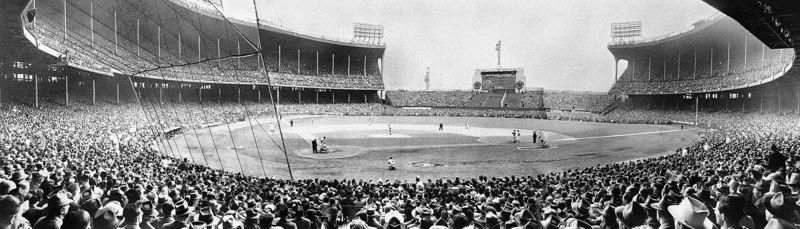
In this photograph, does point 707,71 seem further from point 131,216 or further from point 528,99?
point 131,216

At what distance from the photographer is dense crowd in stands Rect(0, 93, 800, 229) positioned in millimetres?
3783

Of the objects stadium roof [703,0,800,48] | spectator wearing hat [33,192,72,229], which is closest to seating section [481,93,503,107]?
stadium roof [703,0,800,48]

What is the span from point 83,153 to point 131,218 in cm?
1324

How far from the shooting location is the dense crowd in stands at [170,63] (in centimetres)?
3341

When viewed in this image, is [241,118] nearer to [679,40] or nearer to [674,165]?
[674,165]

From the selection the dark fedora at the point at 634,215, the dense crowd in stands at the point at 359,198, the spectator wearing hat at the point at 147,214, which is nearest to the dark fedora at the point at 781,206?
the dense crowd in stands at the point at 359,198

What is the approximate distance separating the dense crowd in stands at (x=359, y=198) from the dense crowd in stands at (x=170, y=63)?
12103 millimetres

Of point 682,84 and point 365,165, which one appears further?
point 682,84

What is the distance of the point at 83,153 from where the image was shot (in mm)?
15008

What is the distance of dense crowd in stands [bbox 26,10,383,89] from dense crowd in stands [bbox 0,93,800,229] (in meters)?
12.1

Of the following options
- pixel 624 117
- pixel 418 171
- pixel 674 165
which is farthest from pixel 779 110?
pixel 418 171

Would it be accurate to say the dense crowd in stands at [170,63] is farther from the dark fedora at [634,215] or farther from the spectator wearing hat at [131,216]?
the dark fedora at [634,215]

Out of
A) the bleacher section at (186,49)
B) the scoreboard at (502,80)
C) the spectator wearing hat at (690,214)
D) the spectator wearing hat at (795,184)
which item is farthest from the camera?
the scoreboard at (502,80)

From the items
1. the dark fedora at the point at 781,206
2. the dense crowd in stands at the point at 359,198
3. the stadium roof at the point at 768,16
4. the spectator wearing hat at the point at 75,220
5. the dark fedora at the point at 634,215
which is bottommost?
the dense crowd in stands at the point at 359,198
